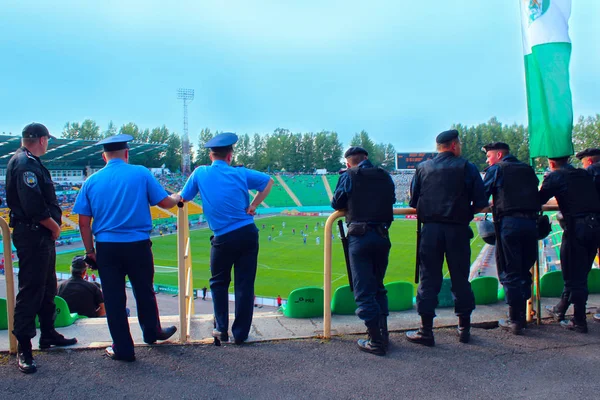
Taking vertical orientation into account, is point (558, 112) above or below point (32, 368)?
above

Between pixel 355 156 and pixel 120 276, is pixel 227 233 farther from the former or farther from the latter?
pixel 355 156

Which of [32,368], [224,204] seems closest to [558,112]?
[224,204]

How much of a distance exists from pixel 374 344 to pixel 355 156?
1.52m

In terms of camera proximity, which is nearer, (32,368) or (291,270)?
(32,368)

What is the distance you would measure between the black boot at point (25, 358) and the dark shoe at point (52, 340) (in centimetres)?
28

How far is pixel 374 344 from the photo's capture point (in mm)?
3398

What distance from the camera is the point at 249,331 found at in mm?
3807

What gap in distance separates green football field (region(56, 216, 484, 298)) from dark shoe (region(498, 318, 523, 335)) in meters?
15.6

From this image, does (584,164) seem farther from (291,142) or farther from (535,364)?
(291,142)

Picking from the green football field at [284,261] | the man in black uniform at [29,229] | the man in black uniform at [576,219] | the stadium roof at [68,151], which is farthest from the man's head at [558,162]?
the stadium roof at [68,151]

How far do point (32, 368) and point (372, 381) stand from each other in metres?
2.32

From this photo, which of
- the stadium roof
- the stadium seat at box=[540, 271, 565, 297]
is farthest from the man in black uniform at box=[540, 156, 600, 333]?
the stadium roof

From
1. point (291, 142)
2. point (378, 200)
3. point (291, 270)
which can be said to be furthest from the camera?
point (291, 142)

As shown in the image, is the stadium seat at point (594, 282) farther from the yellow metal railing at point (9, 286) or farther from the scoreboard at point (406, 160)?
the scoreboard at point (406, 160)
